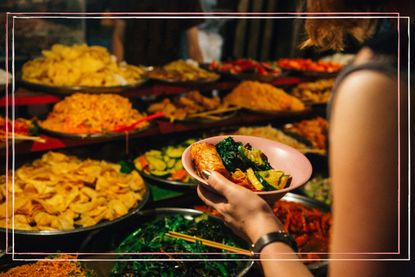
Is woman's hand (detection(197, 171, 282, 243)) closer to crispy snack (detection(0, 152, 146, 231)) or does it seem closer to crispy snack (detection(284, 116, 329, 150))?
crispy snack (detection(0, 152, 146, 231))

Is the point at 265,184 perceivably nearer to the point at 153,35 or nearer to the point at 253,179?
the point at 253,179

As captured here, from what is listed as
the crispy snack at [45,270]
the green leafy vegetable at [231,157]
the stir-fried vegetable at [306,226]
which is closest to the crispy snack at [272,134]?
the stir-fried vegetable at [306,226]

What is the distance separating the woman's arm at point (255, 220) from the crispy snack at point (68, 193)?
1.13m

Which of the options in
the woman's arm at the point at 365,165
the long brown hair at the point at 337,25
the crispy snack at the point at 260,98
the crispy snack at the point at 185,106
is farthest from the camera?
the crispy snack at the point at 260,98

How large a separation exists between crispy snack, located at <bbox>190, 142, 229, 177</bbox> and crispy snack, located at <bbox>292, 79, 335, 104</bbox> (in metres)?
2.84

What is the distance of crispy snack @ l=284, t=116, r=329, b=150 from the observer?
3.53 meters

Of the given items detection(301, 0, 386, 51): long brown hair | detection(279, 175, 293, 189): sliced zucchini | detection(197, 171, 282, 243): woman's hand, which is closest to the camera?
detection(301, 0, 386, 51): long brown hair

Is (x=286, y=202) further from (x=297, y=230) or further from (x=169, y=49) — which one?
(x=169, y=49)

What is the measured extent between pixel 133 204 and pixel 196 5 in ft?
8.30

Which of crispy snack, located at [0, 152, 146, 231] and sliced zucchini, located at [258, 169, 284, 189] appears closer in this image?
sliced zucchini, located at [258, 169, 284, 189]

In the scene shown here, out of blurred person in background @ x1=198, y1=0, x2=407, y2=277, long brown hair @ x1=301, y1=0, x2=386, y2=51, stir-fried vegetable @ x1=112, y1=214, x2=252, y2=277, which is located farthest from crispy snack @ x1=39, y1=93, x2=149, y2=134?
blurred person in background @ x1=198, y1=0, x2=407, y2=277

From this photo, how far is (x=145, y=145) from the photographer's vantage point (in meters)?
3.05

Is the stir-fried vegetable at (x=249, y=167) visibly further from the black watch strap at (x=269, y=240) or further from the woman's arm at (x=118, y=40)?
the woman's arm at (x=118, y=40)

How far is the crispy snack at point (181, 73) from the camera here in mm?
3406
